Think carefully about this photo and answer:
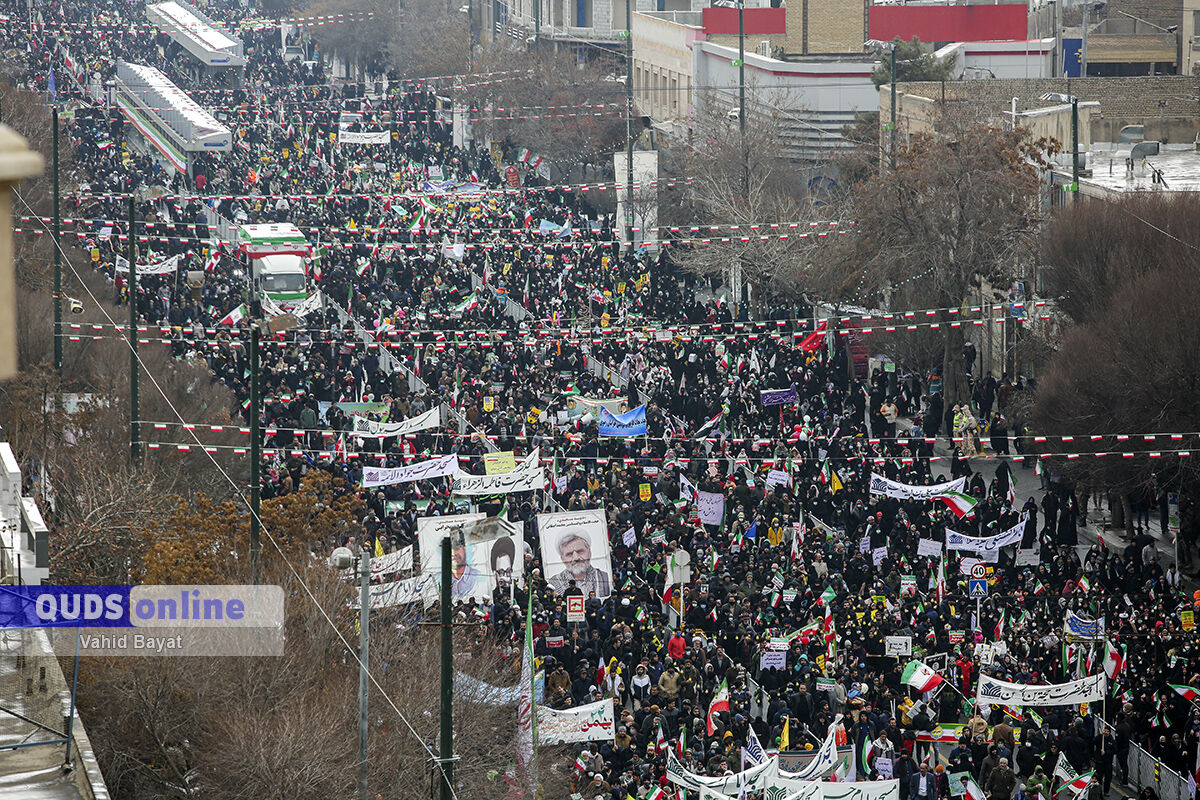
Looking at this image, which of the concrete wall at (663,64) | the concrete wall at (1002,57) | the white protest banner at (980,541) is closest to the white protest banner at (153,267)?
the white protest banner at (980,541)

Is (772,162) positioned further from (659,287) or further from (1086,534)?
(1086,534)

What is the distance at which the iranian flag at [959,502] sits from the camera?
24391 millimetres

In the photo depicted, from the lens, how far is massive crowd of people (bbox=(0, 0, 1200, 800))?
18.7m

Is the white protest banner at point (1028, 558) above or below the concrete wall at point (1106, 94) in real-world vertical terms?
below

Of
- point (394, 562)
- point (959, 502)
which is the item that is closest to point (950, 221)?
point (959, 502)

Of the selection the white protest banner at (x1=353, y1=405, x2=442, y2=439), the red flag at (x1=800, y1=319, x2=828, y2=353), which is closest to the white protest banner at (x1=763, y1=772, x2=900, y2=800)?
the white protest banner at (x1=353, y1=405, x2=442, y2=439)

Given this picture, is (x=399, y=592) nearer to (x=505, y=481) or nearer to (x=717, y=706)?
(x=717, y=706)

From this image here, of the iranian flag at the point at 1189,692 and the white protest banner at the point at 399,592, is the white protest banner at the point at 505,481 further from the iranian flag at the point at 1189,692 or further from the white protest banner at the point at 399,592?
the iranian flag at the point at 1189,692

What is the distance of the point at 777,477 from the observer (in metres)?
25.8

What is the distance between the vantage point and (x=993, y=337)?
38.4 metres

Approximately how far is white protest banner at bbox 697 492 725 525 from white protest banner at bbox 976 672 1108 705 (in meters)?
6.94

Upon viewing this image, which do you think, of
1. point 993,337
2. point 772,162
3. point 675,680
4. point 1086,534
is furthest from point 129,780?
point 772,162

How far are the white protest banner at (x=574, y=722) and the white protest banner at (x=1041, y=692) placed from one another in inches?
150

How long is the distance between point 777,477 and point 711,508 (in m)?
1.47
